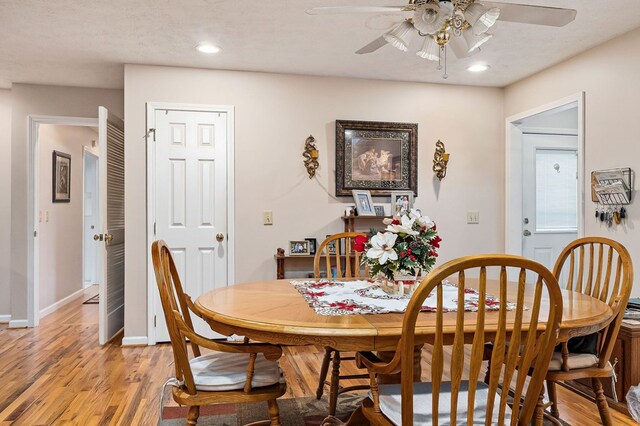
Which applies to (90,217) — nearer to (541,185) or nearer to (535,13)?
(541,185)

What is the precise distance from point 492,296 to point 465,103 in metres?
2.97

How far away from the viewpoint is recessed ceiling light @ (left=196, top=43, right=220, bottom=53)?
11.3ft

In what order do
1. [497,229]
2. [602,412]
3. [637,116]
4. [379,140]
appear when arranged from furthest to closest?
1. [497,229]
2. [379,140]
3. [637,116]
4. [602,412]

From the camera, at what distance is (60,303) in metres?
5.48

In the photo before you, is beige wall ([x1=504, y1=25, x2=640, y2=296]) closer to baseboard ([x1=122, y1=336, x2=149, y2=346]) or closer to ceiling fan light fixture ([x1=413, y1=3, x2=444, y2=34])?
ceiling fan light fixture ([x1=413, y1=3, x2=444, y2=34])

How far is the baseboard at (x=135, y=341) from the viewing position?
388 centimetres

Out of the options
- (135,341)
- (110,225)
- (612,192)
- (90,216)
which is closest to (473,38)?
(612,192)

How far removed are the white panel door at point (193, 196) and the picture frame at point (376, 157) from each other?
42.0 inches

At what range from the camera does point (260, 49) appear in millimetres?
3545

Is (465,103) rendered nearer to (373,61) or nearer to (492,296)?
(373,61)

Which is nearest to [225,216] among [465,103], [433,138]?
[433,138]

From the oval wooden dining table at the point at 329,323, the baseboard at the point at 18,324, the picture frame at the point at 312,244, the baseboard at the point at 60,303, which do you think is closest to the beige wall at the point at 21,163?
the baseboard at the point at 18,324

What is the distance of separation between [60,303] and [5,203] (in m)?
1.36

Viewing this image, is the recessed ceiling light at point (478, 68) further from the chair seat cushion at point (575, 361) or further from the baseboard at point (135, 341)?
the baseboard at point (135, 341)
